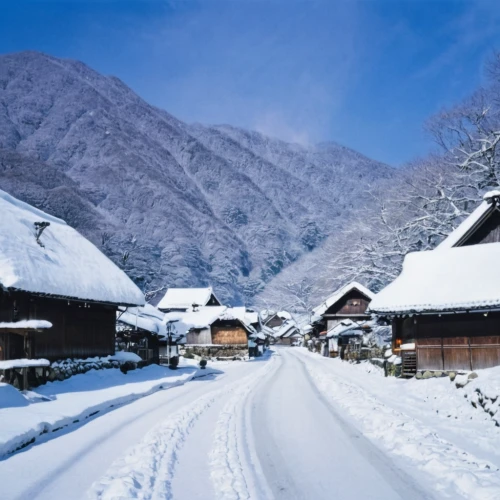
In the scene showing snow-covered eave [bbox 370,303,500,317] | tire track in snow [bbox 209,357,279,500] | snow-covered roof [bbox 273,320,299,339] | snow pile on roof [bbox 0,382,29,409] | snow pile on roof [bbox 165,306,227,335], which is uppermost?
snow-covered eave [bbox 370,303,500,317]

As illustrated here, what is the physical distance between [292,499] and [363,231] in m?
48.5

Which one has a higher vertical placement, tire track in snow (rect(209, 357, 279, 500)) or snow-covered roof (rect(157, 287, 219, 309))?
snow-covered roof (rect(157, 287, 219, 309))

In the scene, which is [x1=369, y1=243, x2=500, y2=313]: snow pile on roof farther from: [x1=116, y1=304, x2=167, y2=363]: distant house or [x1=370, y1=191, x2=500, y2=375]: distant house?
[x1=116, y1=304, x2=167, y2=363]: distant house

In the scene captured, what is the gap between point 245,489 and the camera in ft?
23.4

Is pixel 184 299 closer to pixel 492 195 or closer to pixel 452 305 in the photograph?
pixel 492 195

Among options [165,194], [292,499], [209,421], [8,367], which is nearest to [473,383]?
[209,421]

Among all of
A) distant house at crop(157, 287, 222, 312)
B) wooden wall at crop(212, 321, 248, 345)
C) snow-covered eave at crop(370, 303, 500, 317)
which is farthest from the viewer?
distant house at crop(157, 287, 222, 312)

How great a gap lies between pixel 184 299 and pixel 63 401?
2536 inches

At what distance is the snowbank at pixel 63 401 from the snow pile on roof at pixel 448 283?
13.0m

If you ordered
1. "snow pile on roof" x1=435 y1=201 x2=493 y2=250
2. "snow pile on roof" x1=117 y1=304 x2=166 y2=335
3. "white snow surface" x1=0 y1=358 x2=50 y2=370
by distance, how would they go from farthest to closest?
"snow pile on roof" x1=117 y1=304 x2=166 y2=335
"snow pile on roof" x1=435 y1=201 x2=493 y2=250
"white snow surface" x1=0 y1=358 x2=50 y2=370

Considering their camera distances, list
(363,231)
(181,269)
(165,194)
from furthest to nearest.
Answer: (165,194) < (181,269) < (363,231)

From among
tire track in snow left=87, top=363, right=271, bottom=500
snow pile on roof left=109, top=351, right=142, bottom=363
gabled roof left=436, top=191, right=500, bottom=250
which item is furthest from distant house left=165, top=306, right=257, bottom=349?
tire track in snow left=87, top=363, right=271, bottom=500

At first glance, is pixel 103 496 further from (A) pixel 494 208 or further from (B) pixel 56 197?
(B) pixel 56 197

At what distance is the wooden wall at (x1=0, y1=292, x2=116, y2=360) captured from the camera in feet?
66.3
